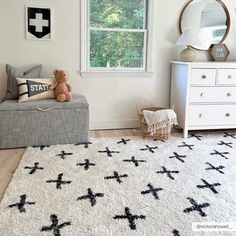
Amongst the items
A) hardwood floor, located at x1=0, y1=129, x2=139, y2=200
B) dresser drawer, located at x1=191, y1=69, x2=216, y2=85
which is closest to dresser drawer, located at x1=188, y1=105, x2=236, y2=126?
dresser drawer, located at x1=191, y1=69, x2=216, y2=85

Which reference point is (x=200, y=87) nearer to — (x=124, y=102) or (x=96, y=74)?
(x=124, y=102)

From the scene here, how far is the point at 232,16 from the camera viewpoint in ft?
12.6

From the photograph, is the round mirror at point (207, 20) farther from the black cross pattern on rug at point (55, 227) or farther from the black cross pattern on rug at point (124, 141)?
the black cross pattern on rug at point (55, 227)

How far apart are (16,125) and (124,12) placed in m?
1.94

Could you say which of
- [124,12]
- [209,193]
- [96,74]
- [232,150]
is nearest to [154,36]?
[124,12]

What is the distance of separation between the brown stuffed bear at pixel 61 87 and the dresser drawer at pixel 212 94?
57.0 inches

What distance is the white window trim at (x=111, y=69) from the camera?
3.52 meters

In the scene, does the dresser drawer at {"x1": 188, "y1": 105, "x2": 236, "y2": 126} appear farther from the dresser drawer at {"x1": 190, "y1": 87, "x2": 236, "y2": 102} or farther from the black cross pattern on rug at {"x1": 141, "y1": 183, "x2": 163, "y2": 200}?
the black cross pattern on rug at {"x1": 141, "y1": 183, "x2": 163, "y2": 200}

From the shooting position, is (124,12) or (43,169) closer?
(43,169)

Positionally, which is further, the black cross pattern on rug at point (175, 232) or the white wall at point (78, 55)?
the white wall at point (78, 55)

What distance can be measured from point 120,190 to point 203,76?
1884mm

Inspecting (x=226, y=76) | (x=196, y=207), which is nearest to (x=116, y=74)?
(x=226, y=76)

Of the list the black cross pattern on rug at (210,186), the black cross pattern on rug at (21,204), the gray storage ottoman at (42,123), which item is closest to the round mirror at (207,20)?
the gray storage ottoman at (42,123)

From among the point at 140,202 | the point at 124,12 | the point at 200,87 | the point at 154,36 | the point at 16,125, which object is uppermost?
the point at 124,12
